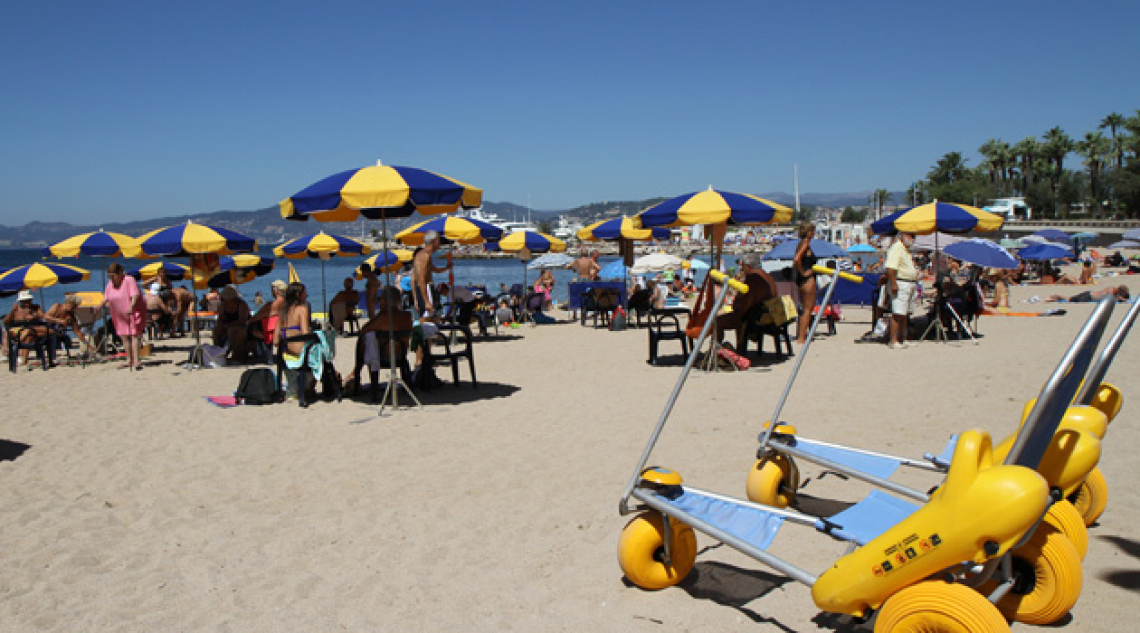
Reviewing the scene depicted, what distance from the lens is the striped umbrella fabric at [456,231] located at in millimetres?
14227

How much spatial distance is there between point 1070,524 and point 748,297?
253 inches

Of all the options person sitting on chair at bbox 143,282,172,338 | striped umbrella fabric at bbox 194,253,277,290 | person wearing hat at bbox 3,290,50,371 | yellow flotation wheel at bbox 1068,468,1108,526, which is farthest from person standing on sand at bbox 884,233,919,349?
person wearing hat at bbox 3,290,50,371

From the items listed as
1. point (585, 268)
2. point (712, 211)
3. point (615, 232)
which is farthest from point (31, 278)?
point (712, 211)

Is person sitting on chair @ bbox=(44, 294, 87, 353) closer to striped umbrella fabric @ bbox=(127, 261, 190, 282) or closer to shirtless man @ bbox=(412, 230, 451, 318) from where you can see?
striped umbrella fabric @ bbox=(127, 261, 190, 282)

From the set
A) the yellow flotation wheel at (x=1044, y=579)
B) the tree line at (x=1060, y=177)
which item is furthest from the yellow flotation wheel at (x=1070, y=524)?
the tree line at (x=1060, y=177)

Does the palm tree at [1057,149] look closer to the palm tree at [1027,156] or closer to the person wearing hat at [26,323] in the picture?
the palm tree at [1027,156]

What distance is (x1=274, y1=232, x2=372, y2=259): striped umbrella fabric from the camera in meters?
17.0

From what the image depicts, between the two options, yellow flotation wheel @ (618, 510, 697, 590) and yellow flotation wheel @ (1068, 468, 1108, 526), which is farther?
yellow flotation wheel @ (1068, 468, 1108, 526)

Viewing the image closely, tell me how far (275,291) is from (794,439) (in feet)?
23.9

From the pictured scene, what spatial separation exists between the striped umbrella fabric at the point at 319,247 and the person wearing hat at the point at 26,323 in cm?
516

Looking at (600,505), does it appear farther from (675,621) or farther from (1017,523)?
(1017,523)

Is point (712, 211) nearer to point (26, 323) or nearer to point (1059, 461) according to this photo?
point (1059, 461)

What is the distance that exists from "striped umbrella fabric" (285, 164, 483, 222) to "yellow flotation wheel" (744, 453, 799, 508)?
4.10 m

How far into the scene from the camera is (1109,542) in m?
3.70
